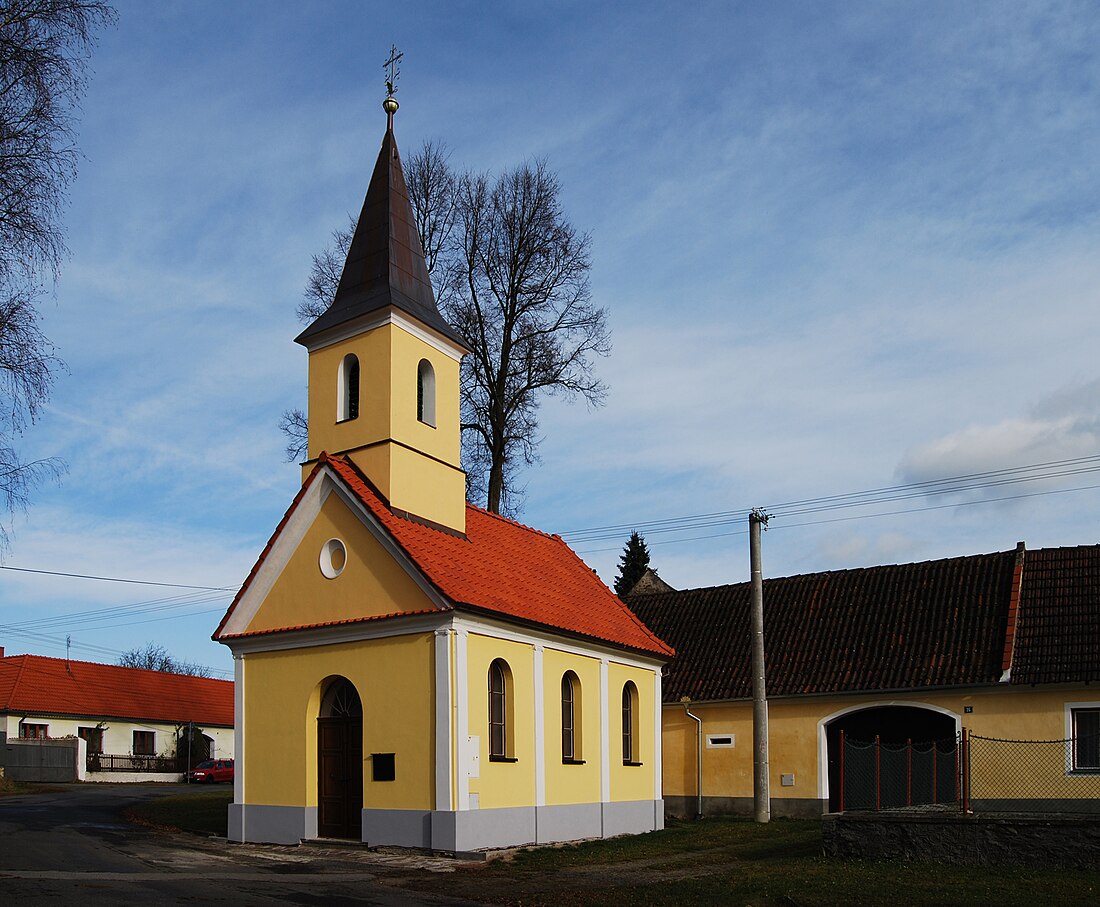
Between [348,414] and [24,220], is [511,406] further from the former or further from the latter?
[24,220]

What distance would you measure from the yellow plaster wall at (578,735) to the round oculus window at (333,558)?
3987 millimetres

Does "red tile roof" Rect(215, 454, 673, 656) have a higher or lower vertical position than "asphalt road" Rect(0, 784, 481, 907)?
higher

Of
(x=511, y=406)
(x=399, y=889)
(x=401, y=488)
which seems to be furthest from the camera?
(x=511, y=406)

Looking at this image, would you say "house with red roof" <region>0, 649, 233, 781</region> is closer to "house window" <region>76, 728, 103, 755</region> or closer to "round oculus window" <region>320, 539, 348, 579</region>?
"house window" <region>76, 728, 103, 755</region>

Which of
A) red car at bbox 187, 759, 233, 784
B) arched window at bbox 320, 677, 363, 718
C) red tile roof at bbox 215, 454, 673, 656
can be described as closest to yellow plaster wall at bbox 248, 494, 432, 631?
red tile roof at bbox 215, 454, 673, 656

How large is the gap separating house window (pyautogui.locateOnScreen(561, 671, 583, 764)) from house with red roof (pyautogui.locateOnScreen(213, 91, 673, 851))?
38mm

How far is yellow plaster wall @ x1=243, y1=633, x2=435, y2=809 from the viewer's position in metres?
17.8

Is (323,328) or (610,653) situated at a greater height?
(323,328)

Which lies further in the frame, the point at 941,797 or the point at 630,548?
the point at 630,548

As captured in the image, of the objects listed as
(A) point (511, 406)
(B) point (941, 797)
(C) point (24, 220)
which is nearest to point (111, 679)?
(A) point (511, 406)

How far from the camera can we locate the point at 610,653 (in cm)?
2273

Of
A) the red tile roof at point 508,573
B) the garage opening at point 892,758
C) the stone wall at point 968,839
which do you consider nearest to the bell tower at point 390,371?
the red tile roof at point 508,573

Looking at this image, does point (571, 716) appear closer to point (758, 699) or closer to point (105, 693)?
point (758, 699)

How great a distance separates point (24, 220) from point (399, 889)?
9.25 meters
